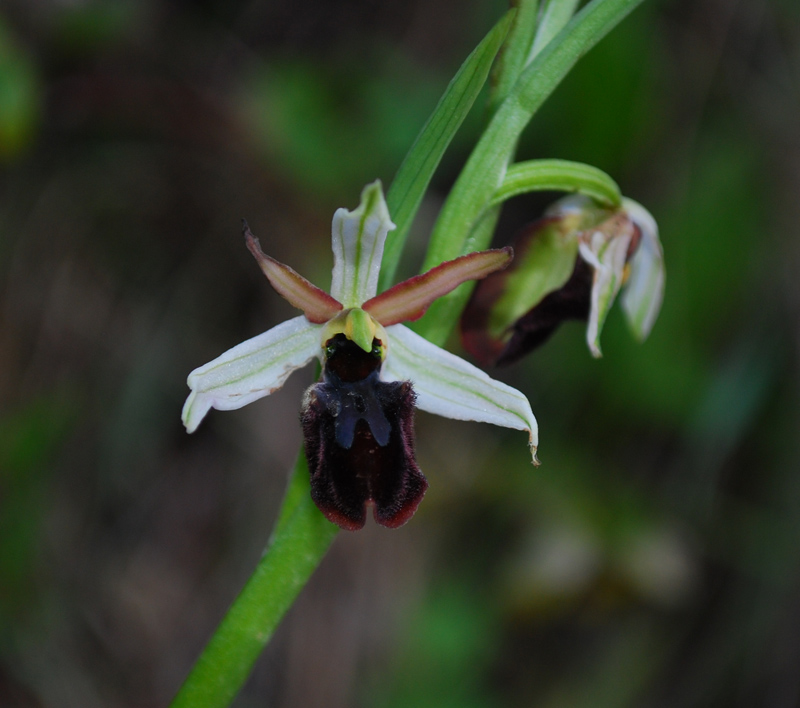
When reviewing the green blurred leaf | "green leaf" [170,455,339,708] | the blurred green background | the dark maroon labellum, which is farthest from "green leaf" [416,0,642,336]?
the blurred green background

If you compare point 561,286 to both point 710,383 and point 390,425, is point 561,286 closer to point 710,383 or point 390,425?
point 390,425

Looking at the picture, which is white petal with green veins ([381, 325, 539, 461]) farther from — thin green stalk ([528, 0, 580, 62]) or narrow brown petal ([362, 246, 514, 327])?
thin green stalk ([528, 0, 580, 62])

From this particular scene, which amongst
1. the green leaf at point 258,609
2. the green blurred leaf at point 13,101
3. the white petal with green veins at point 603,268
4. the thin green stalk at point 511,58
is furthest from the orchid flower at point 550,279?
the green blurred leaf at point 13,101

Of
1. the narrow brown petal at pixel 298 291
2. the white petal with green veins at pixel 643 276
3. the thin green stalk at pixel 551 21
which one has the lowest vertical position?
the narrow brown petal at pixel 298 291

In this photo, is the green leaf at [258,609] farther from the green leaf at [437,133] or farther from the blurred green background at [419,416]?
the blurred green background at [419,416]

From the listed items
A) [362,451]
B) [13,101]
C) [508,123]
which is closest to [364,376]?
[362,451]
